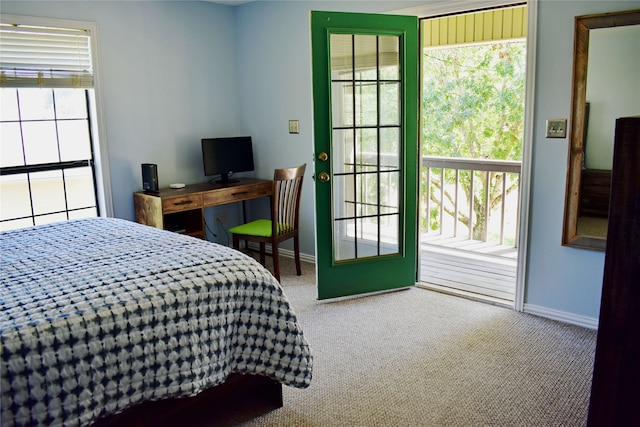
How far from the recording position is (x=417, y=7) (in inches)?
146

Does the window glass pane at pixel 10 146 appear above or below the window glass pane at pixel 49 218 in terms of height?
above

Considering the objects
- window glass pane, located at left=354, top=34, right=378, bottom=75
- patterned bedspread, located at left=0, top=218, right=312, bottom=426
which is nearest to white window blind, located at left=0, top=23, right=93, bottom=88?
patterned bedspread, located at left=0, top=218, right=312, bottom=426

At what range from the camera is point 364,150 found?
3740mm

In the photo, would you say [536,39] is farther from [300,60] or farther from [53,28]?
[53,28]

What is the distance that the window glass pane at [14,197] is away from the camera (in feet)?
12.3

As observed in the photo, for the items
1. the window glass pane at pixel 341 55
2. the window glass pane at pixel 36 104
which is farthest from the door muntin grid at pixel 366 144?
the window glass pane at pixel 36 104

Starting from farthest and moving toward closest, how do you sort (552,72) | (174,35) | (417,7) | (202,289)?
(174,35) → (417,7) → (552,72) → (202,289)

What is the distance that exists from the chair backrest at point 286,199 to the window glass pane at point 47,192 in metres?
1.66

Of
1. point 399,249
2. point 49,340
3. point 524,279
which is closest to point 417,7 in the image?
point 399,249

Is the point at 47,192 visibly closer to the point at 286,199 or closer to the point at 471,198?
the point at 286,199

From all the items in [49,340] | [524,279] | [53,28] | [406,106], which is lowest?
[524,279]

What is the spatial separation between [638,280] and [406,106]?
2.59m

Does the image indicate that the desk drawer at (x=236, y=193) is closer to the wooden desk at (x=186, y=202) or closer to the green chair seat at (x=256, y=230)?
the wooden desk at (x=186, y=202)

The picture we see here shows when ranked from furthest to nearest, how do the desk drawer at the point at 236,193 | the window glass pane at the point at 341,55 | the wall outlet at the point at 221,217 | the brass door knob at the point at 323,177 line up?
the wall outlet at the point at 221,217 < the desk drawer at the point at 236,193 < the brass door knob at the point at 323,177 < the window glass pane at the point at 341,55
